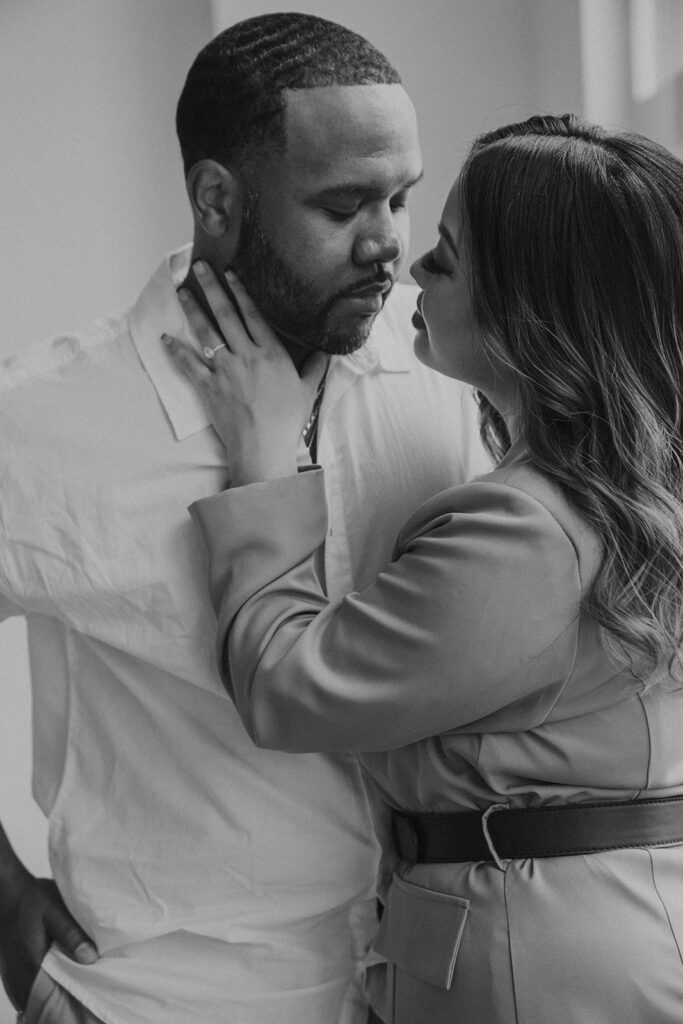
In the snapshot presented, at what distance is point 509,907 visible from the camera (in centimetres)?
101

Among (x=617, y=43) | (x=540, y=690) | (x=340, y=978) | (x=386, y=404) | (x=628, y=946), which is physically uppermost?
(x=617, y=43)

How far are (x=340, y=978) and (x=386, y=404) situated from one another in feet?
1.82

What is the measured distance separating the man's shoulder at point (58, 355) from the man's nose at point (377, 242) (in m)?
0.25

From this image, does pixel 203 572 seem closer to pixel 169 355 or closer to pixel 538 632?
pixel 169 355

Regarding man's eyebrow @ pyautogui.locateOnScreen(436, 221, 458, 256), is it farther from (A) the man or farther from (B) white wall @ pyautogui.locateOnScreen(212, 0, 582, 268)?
(B) white wall @ pyautogui.locateOnScreen(212, 0, 582, 268)

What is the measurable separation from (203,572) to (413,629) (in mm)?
276

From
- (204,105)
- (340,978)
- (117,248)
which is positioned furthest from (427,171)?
(340,978)

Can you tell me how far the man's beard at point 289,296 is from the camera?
1.20 meters

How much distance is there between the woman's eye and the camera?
1.12 m

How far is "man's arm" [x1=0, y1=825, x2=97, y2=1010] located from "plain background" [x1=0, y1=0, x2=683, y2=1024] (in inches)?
32.1

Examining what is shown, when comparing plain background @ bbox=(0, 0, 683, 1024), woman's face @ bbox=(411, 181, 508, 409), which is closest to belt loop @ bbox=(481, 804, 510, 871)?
woman's face @ bbox=(411, 181, 508, 409)

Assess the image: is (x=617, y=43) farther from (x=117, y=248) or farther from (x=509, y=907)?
(x=509, y=907)

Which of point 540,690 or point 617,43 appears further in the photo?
point 617,43

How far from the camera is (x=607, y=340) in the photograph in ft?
3.33
